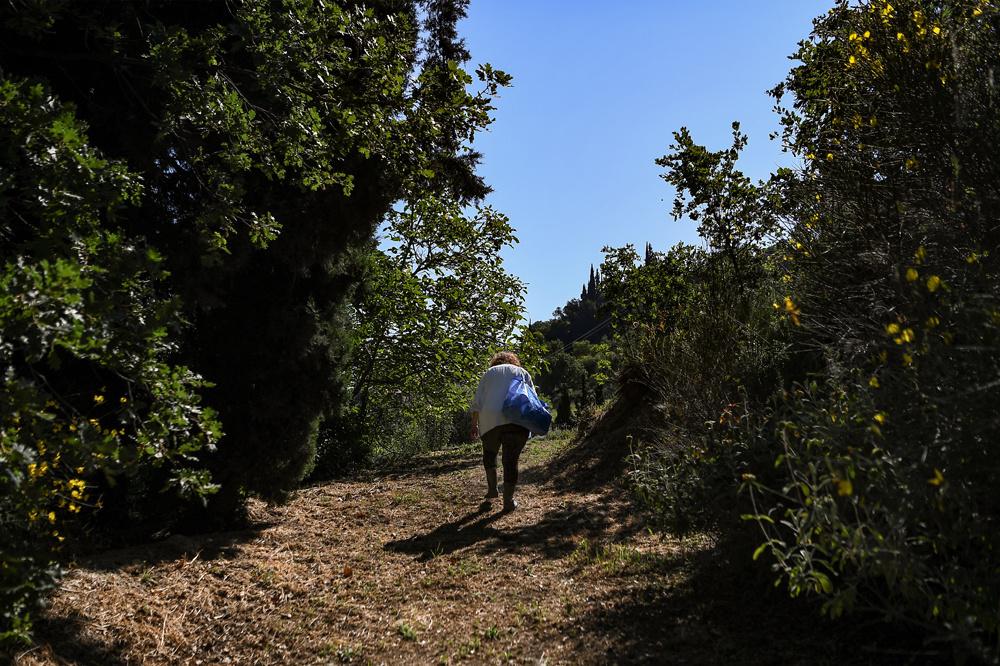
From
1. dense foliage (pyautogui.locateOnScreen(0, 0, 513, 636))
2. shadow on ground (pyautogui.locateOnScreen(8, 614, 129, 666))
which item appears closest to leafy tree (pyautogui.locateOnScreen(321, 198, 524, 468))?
dense foliage (pyautogui.locateOnScreen(0, 0, 513, 636))

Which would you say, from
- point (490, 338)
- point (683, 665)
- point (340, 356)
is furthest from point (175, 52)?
point (490, 338)

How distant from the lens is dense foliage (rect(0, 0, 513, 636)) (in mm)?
2520

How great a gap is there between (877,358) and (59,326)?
3.06 m

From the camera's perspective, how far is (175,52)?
3.47m

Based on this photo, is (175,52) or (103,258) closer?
(103,258)

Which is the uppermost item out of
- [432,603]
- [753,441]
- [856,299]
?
[856,299]

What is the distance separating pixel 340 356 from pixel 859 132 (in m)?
4.40

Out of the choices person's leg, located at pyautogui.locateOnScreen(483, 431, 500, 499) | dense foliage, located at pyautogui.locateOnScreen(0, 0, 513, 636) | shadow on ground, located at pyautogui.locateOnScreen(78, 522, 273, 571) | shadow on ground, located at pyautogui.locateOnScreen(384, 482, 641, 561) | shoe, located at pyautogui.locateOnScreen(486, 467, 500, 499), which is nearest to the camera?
dense foliage, located at pyautogui.locateOnScreen(0, 0, 513, 636)

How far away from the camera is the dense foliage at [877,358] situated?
193cm

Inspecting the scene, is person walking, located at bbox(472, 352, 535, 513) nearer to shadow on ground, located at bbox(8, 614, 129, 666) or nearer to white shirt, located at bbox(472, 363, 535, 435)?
white shirt, located at bbox(472, 363, 535, 435)

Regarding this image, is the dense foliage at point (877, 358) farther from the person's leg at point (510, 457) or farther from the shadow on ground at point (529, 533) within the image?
the person's leg at point (510, 457)

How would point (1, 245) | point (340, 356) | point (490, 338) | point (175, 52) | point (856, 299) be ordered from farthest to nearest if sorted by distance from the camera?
point (490, 338) < point (340, 356) < point (175, 52) < point (856, 299) < point (1, 245)

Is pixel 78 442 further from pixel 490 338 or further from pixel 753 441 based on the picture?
pixel 490 338

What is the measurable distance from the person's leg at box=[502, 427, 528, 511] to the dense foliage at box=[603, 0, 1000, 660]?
1710 millimetres
